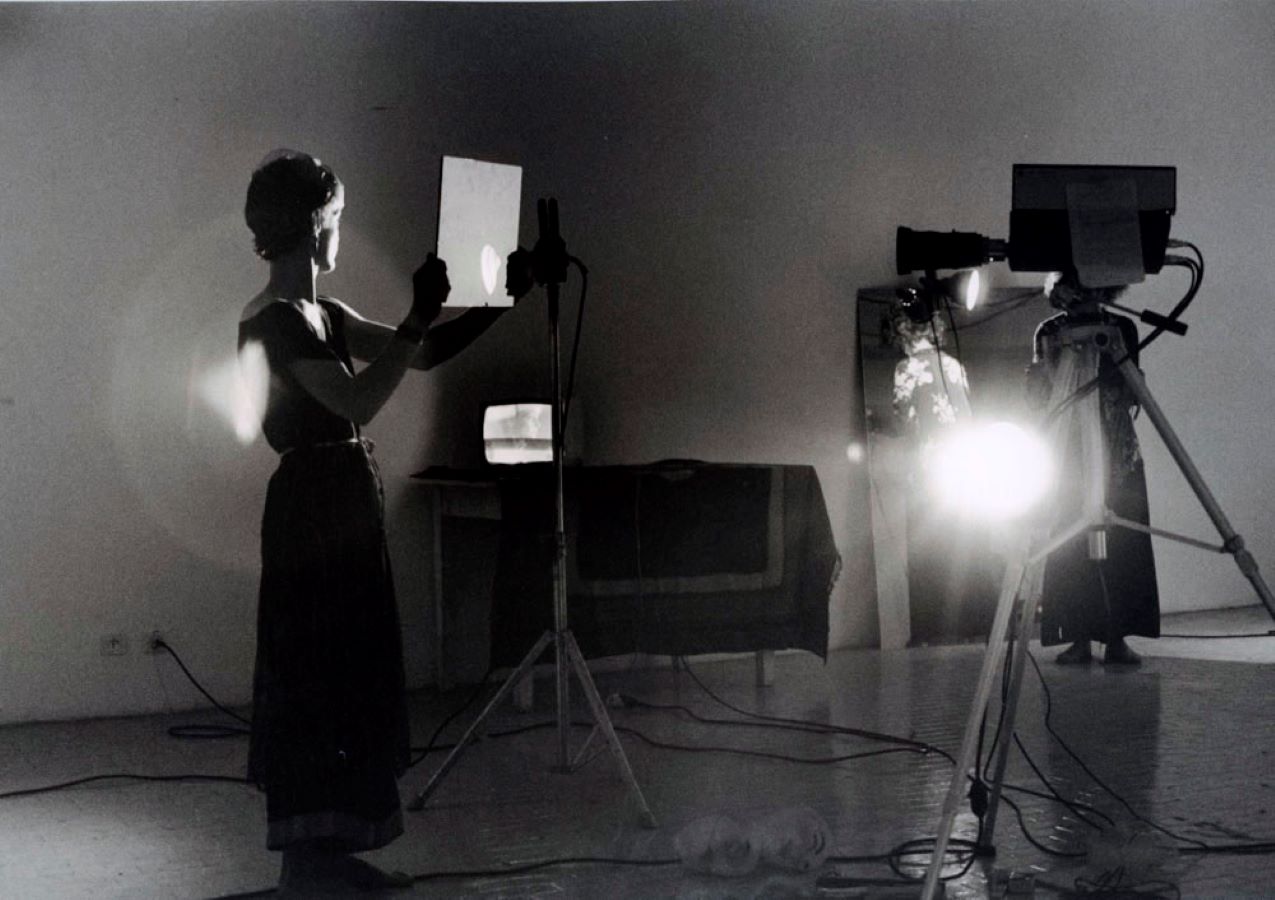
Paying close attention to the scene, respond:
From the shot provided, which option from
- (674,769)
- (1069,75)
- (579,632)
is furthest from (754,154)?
(674,769)

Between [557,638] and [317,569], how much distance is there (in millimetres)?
824

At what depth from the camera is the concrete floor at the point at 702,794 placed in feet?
9.35

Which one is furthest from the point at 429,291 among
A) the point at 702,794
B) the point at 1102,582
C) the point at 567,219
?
the point at 1102,582

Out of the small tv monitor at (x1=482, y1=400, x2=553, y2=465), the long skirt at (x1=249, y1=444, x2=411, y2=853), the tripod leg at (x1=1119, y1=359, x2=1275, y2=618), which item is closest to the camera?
the tripod leg at (x1=1119, y1=359, x2=1275, y2=618)

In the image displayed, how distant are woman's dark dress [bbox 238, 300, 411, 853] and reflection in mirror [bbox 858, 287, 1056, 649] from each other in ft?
11.4

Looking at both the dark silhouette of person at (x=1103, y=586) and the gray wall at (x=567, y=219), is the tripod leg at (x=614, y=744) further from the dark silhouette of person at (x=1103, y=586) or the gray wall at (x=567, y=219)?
the dark silhouette of person at (x=1103, y=586)

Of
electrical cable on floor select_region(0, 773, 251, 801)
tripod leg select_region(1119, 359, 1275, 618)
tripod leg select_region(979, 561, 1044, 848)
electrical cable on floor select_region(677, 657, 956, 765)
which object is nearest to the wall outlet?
electrical cable on floor select_region(0, 773, 251, 801)

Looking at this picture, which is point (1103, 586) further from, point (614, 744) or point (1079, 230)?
point (1079, 230)

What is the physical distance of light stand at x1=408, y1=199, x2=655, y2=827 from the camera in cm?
318

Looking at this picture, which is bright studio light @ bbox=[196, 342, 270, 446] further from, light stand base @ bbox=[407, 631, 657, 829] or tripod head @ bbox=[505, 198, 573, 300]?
tripod head @ bbox=[505, 198, 573, 300]

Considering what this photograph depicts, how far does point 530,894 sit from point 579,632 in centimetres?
181

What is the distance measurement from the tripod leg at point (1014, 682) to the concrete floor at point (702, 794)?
4.8 inches

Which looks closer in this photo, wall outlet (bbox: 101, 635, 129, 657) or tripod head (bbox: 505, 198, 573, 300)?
tripod head (bbox: 505, 198, 573, 300)

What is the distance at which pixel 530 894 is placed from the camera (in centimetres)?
274
